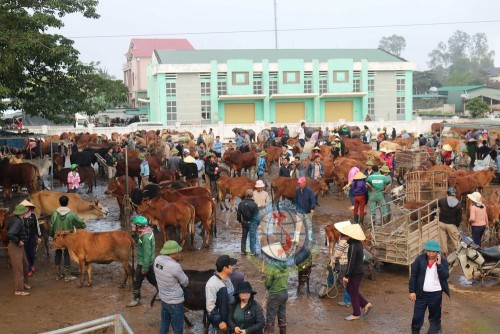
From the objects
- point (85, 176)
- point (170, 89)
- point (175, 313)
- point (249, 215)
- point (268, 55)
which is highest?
point (268, 55)

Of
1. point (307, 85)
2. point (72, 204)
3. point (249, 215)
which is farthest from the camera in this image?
point (307, 85)

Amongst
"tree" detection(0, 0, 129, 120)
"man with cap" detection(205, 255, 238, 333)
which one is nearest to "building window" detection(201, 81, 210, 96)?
"tree" detection(0, 0, 129, 120)

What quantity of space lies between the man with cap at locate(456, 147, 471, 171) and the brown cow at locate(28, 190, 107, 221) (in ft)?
47.7

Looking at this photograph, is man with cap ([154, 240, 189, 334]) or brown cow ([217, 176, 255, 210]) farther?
brown cow ([217, 176, 255, 210])

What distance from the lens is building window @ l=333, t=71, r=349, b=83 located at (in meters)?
51.2

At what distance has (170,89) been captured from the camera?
4912cm

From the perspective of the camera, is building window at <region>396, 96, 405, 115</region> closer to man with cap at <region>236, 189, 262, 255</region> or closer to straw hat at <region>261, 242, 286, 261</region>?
man with cap at <region>236, 189, 262, 255</region>

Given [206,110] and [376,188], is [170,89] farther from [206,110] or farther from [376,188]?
[376,188]

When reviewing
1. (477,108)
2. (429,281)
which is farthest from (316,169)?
(477,108)

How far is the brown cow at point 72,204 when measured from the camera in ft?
47.6

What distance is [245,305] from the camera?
7309mm

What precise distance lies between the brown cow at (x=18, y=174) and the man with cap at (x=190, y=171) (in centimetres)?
463

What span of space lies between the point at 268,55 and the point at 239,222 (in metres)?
43.2

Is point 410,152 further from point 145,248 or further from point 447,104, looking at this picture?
point 447,104
